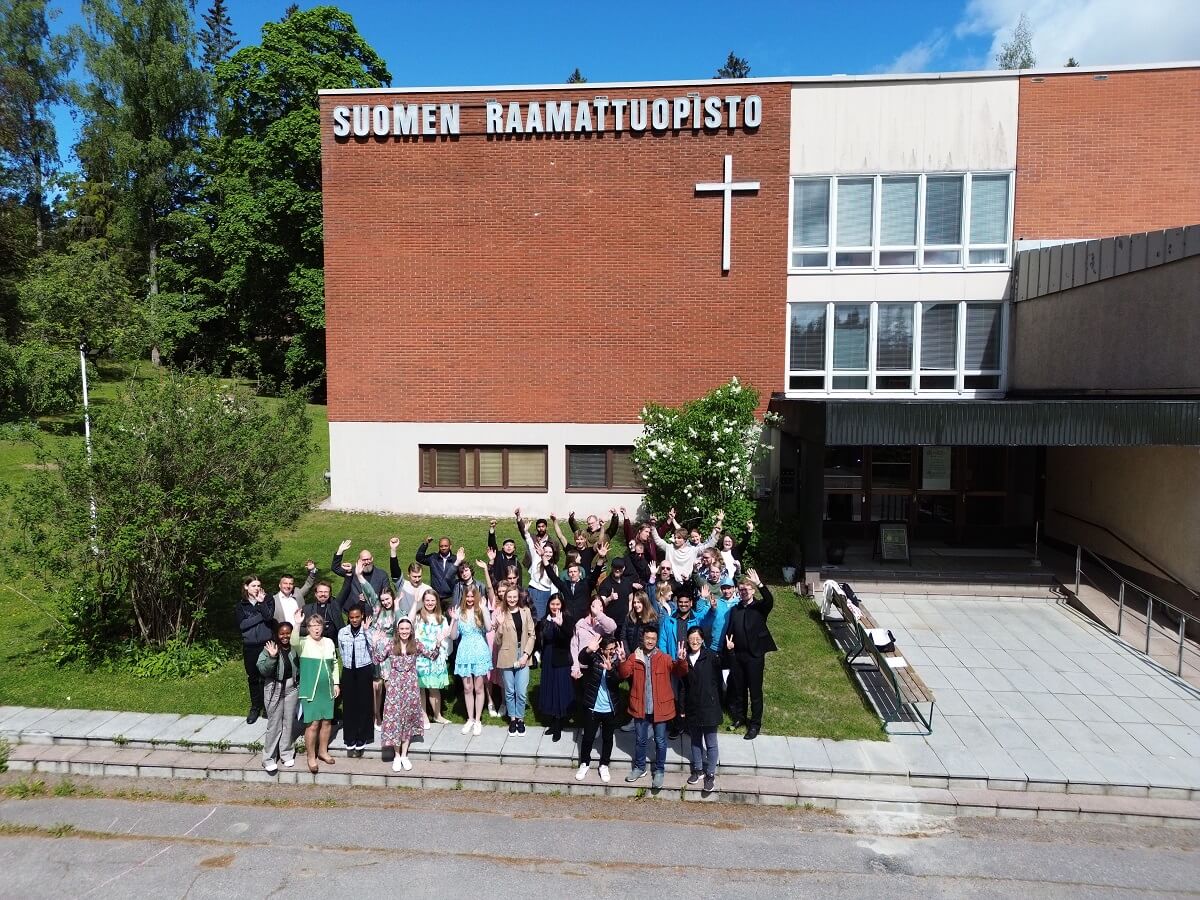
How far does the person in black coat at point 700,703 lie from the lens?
7066mm

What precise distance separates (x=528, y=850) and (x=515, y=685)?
6.44ft

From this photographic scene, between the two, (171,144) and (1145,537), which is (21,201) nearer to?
(171,144)

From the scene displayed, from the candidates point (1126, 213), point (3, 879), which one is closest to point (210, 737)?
point (3, 879)

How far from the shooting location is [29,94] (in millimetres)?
34469

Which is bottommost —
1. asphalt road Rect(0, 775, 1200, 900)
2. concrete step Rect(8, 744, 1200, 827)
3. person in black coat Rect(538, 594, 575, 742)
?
asphalt road Rect(0, 775, 1200, 900)


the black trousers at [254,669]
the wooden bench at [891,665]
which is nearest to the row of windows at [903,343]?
the wooden bench at [891,665]

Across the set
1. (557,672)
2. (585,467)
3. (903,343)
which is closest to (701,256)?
(903,343)

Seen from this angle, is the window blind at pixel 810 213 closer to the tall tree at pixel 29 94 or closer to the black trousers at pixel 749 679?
the black trousers at pixel 749 679

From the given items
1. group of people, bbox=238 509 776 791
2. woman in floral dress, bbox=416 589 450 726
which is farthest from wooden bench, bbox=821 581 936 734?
woman in floral dress, bbox=416 589 450 726

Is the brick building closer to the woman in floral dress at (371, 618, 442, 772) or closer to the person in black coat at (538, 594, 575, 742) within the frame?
the person in black coat at (538, 594, 575, 742)

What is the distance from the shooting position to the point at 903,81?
54.1 feet

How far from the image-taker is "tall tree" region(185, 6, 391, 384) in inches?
1198

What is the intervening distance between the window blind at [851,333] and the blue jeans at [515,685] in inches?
462

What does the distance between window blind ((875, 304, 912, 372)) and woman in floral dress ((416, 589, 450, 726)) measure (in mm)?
12355
